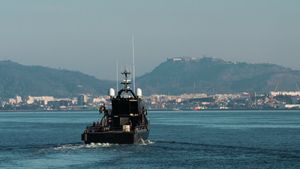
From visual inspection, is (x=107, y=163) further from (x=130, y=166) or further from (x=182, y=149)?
(x=182, y=149)

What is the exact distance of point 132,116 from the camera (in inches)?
5089

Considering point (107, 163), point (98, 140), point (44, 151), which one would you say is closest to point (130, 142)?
point (98, 140)

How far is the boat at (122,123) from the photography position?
120 m

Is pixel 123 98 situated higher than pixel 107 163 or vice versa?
pixel 123 98

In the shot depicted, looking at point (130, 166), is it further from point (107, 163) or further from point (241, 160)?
point (241, 160)

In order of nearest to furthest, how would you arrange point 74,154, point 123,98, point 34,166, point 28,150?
point 34,166
point 74,154
point 28,150
point 123,98

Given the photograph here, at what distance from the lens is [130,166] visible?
314 feet

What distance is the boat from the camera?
4729 inches

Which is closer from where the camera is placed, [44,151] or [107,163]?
[107,163]

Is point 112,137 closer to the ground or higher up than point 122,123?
closer to the ground

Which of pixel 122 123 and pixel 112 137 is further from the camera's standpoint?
pixel 122 123

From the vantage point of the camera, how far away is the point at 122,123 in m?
129

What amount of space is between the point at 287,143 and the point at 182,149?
820 inches

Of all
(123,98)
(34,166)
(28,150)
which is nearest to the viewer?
(34,166)
